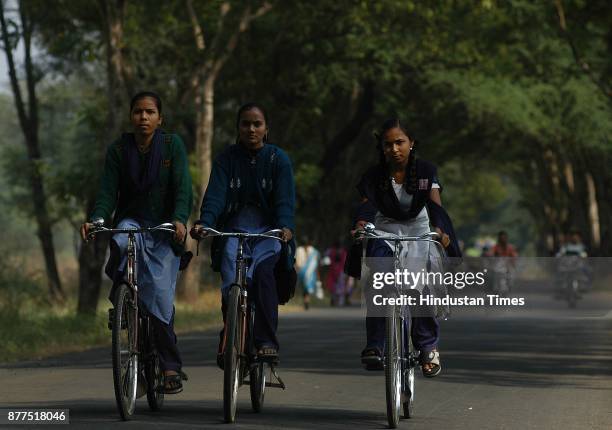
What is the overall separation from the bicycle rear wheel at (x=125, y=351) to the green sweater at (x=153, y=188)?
23.3 inches

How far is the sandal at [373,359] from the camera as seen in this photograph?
10109mm

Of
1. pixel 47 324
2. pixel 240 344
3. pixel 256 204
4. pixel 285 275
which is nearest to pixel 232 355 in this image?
pixel 240 344

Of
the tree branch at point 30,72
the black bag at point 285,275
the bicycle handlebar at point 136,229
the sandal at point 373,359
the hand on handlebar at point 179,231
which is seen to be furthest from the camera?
the tree branch at point 30,72

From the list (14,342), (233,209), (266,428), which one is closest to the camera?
(266,428)

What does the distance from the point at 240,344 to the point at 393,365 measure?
101cm

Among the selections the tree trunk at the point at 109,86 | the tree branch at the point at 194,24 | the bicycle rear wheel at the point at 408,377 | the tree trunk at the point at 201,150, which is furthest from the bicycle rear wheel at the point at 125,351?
the tree trunk at the point at 201,150

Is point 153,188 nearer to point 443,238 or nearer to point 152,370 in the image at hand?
point 152,370

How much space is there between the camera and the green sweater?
10.6 m

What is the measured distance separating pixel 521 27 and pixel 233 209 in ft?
72.3

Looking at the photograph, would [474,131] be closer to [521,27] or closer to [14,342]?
[521,27]

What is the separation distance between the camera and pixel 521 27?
105 ft

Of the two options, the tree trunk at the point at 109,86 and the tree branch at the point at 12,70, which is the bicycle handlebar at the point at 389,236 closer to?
the tree branch at the point at 12,70

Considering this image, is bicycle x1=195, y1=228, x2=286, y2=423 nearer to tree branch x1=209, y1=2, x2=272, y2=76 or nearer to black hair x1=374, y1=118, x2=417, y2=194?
black hair x1=374, y1=118, x2=417, y2=194

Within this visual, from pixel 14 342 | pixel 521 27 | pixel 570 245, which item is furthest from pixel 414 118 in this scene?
pixel 14 342
